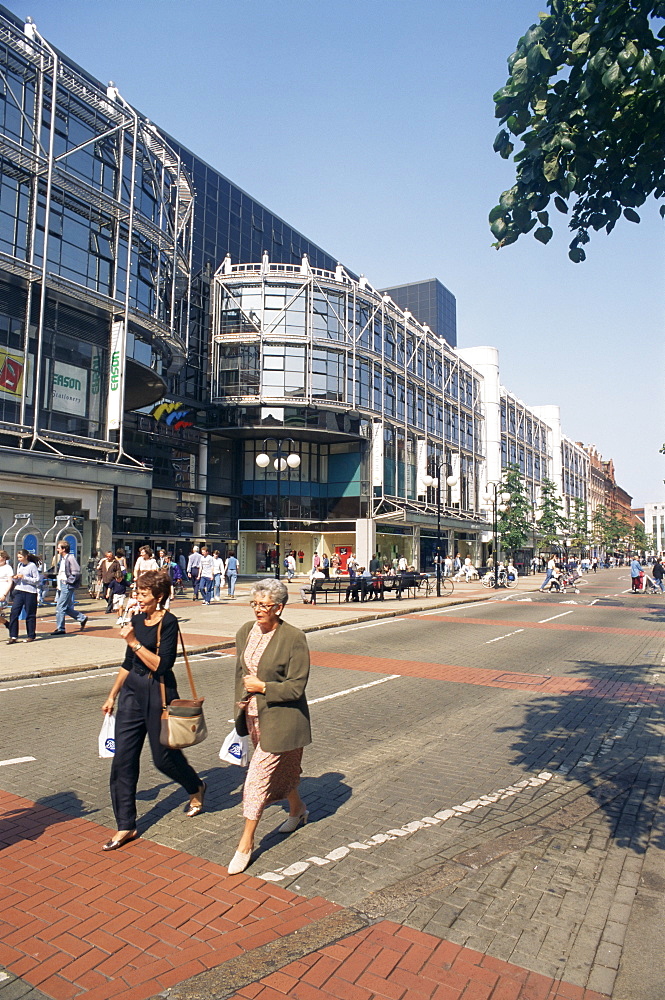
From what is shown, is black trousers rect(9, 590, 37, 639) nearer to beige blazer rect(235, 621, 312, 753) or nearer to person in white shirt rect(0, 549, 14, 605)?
person in white shirt rect(0, 549, 14, 605)

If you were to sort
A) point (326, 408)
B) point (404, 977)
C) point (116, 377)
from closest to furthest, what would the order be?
point (404, 977) < point (116, 377) < point (326, 408)

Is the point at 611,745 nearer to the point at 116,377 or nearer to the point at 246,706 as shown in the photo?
the point at 246,706

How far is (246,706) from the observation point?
4301 millimetres

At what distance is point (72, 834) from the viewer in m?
4.59

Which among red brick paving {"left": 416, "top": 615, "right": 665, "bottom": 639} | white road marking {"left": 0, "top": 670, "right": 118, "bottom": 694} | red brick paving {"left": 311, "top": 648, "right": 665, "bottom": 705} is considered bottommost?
white road marking {"left": 0, "top": 670, "right": 118, "bottom": 694}

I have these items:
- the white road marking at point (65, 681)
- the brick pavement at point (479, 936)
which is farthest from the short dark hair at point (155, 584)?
the white road marking at point (65, 681)

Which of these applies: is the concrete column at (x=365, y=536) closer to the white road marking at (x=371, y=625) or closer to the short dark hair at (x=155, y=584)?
the white road marking at (x=371, y=625)

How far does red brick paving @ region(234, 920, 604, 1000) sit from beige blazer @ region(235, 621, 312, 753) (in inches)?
44.1

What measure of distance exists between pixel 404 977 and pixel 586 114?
4926 millimetres

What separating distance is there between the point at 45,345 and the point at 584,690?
23.6 metres

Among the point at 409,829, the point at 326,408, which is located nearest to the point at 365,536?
the point at 326,408

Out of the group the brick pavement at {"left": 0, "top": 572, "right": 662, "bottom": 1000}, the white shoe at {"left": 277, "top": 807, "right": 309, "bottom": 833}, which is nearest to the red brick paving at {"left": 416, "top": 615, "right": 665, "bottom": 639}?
the brick pavement at {"left": 0, "top": 572, "right": 662, "bottom": 1000}

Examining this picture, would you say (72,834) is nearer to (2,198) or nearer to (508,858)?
(508,858)

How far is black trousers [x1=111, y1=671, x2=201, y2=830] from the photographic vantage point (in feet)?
14.5
